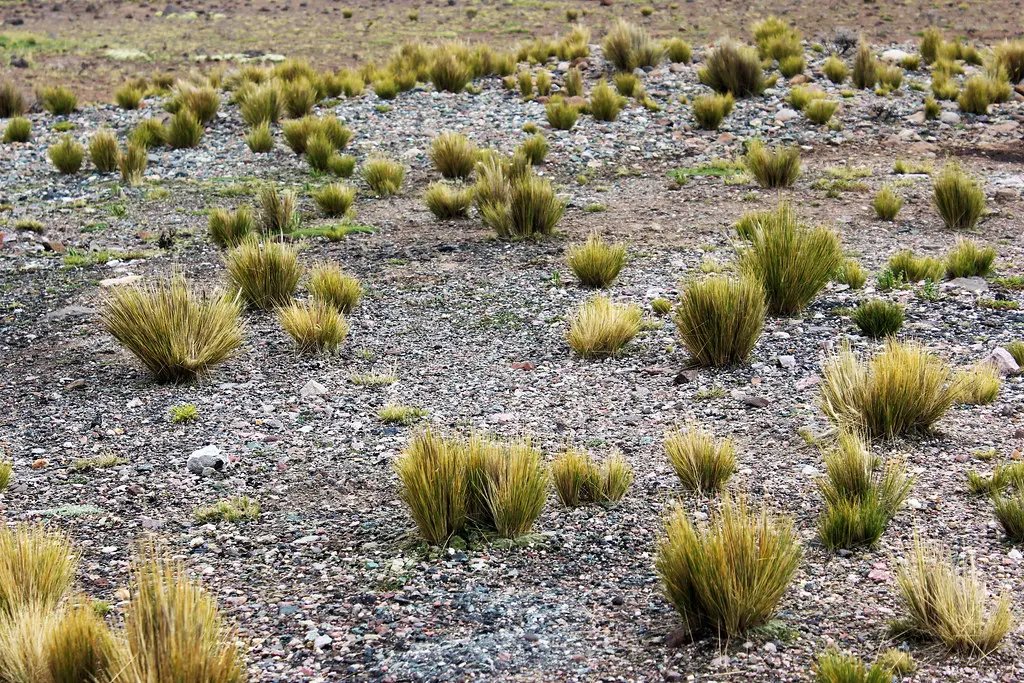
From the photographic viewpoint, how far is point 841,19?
24.3m

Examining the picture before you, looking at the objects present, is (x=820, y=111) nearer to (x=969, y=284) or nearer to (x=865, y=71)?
(x=865, y=71)

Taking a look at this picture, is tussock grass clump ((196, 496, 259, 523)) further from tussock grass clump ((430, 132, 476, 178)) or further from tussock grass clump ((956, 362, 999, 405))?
tussock grass clump ((430, 132, 476, 178))

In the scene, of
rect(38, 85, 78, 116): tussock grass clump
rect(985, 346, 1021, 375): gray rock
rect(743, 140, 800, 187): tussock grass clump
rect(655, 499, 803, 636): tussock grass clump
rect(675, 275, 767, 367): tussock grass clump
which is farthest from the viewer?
rect(38, 85, 78, 116): tussock grass clump

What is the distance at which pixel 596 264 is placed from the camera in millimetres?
8469

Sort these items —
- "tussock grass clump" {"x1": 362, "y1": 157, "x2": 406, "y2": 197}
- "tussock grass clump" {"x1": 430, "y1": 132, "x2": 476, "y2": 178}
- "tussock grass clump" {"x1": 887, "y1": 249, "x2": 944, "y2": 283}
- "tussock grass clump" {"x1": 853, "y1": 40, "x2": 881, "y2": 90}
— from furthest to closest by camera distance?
"tussock grass clump" {"x1": 853, "y1": 40, "x2": 881, "y2": 90}
"tussock grass clump" {"x1": 430, "y1": 132, "x2": 476, "y2": 178}
"tussock grass clump" {"x1": 362, "y1": 157, "x2": 406, "y2": 197}
"tussock grass clump" {"x1": 887, "y1": 249, "x2": 944, "y2": 283}

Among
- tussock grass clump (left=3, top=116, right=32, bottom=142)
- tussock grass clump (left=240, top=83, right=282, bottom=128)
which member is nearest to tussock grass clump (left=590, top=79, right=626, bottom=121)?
tussock grass clump (left=240, top=83, right=282, bottom=128)

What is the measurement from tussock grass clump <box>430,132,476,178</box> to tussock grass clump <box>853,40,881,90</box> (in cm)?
700

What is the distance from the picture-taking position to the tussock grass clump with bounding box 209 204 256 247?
9883mm

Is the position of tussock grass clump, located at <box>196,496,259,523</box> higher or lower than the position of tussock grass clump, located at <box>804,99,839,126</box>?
lower

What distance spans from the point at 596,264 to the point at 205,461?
A: 383 cm

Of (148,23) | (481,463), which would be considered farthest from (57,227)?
(148,23)

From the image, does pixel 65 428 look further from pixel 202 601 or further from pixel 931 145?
pixel 931 145

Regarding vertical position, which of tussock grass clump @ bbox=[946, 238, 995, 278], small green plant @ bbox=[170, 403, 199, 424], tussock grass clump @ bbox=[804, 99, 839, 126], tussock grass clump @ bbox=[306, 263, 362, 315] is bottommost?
small green plant @ bbox=[170, 403, 199, 424]

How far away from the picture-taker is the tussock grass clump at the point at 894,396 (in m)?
5.55
